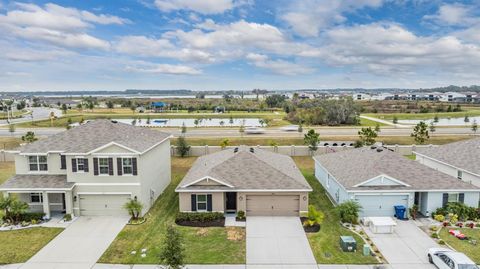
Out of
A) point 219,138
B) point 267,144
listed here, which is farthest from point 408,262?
point 219,138

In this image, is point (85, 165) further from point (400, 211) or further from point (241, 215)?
point (400, 211)

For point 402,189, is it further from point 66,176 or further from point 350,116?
point 350,116

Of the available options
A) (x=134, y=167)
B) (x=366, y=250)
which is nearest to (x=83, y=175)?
(x=134, y=167)

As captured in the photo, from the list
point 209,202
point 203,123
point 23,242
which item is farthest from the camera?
point 203,123

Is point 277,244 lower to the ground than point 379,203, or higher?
lower

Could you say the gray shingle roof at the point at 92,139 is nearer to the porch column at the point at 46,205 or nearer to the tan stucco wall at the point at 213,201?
the porch column at the point at 46,205

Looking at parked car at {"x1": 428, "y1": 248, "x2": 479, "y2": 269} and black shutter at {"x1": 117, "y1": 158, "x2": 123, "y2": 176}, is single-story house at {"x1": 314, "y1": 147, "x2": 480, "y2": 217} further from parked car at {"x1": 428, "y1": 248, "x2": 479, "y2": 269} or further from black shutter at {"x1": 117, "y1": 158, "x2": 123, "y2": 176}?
black shutter at {"x1": 117, "y1": 158, "x2": 123, "y2": 176}

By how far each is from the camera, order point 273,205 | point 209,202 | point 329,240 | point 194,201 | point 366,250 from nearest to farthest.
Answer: point 366,250, point 329,240, point 194,201, point 209,202, point 273,205

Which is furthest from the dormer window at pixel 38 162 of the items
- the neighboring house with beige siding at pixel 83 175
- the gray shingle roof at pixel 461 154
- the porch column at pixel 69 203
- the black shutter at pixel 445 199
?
the gray shingle roof at pixel 461 154
